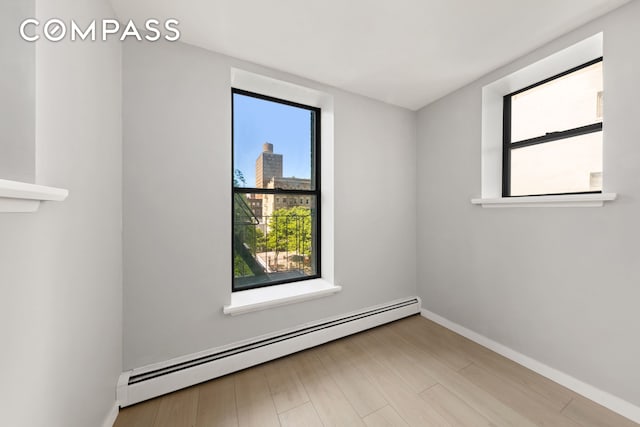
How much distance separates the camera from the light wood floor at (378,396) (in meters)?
1.28

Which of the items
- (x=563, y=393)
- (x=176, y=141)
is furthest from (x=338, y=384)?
(x=176, y=141)

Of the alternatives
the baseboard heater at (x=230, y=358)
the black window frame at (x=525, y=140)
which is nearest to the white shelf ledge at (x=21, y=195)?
the baseboard heater at (x=230, y=358)

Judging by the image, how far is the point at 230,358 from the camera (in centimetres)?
161

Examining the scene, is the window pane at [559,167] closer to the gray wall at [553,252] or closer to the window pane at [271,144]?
the gray wall at [553,252]

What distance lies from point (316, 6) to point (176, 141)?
47.9 inches

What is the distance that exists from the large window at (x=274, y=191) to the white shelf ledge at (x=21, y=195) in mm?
1288

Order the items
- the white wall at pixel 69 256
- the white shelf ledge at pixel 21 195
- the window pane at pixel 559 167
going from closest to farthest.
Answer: the white shelf ledge at pixel 21 195
the white wall at pixel 69 256
the window pane at pixel 559 167

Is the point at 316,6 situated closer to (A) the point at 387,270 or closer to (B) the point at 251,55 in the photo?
(B) the point at 251,55

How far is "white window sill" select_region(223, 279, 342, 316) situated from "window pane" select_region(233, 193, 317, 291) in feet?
0.33

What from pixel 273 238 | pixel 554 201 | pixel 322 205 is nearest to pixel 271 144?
pixel 322 205

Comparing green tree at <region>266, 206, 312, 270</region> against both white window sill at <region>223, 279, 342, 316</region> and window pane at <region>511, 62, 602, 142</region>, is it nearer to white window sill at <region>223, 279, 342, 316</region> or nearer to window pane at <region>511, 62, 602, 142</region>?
white window sill at <region>223, 279, 342, 316</region>

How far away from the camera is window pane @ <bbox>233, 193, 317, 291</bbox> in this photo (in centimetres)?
202

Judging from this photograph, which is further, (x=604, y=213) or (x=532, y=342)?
(x=532, y=342)

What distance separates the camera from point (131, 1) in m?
1.24
